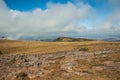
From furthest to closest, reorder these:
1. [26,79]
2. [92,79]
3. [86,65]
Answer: [86,65]
[26,79]
[92,79]

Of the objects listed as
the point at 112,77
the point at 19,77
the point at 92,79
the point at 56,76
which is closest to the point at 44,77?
the point at 56,76

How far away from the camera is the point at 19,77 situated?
28969 mm

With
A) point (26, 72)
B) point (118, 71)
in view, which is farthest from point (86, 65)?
point (26, 72)

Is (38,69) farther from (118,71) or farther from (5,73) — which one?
(118,71)

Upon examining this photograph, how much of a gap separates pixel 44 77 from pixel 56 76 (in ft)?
6.03

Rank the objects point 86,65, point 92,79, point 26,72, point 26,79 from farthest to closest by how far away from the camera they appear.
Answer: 1. point 86,65
2. point 26,72
3. point 26,79
4. point 92,79

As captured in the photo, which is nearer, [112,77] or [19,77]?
[112,77]

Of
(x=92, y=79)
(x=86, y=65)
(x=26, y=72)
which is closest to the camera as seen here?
(x=92, y=79)

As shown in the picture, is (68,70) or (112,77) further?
(68,70)

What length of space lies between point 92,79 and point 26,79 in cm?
994

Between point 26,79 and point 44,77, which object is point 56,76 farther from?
point 26,79

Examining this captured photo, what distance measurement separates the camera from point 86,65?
33.3 metres

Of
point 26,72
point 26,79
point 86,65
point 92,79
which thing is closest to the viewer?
point 92,79

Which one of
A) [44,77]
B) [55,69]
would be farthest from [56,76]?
[55,69]
